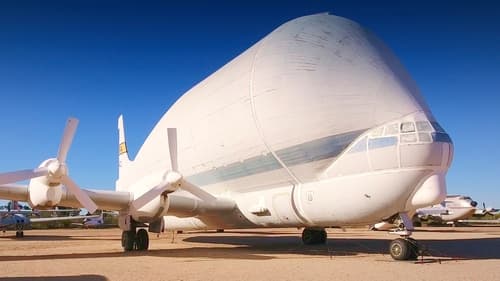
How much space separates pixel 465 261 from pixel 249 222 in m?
7.77

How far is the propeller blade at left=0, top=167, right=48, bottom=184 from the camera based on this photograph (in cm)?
1399

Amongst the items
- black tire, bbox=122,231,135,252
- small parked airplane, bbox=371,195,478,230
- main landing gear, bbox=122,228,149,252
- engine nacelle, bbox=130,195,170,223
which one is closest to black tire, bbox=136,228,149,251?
main landing gear, bbox=122,228,149,252

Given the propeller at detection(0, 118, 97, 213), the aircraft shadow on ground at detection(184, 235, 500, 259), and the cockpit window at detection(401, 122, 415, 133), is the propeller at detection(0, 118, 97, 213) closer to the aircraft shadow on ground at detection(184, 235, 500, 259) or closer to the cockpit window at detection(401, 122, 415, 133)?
the aircraft shadow on ground at detection(184, 235, 500, 259)

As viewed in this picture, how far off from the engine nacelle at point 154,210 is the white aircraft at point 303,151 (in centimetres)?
4

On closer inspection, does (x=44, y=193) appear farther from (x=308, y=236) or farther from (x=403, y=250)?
(x=308, y=236)

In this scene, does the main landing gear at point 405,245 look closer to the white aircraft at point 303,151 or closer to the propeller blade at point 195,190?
the white aircraft at point 303,151

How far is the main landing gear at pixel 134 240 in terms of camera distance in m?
19.3

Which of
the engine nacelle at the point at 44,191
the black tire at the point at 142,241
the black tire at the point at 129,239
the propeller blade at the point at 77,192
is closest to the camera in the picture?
the engine nacelle at the point at 44,191

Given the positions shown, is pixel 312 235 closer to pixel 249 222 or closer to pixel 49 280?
pixel 249 222

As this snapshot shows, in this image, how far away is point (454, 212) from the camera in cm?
4947

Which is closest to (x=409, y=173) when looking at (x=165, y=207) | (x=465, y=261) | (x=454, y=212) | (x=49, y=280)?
(x=465, y=261)

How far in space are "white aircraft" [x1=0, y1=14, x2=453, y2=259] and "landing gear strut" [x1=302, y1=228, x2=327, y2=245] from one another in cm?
482

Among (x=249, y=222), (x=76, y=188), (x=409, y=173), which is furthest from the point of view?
(x=249, y=222)

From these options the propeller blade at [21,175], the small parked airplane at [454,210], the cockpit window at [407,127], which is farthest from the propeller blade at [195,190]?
the small parked airplane at [454,210]
